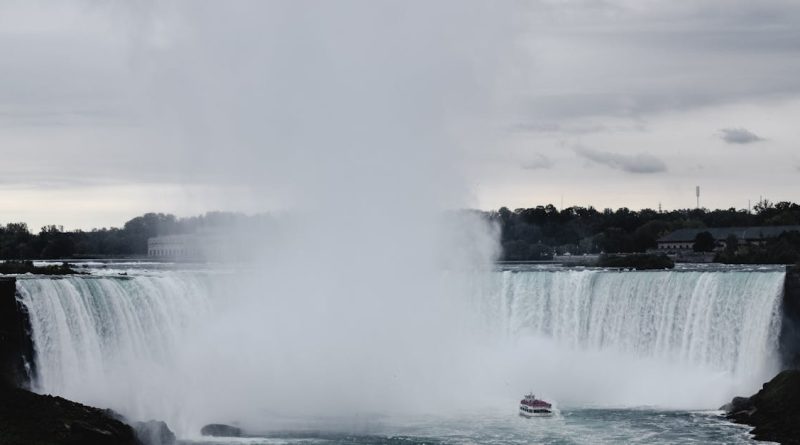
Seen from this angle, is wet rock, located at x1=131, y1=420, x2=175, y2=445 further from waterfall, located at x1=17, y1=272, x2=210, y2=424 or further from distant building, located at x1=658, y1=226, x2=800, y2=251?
distant building, located at x1=658, y1=226, x2=800, y2=251

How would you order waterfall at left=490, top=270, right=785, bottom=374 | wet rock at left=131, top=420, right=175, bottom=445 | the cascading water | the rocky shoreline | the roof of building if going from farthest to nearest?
the roof of building < waterfall at left=490, top=270, right=785, bottom=374 < the cascading water < the rocky shoreline < wet rock at left=131, top=420, right=175, bottom=445

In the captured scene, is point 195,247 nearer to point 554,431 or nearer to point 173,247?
point 173,247

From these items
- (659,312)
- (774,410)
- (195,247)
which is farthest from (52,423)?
(195,247)

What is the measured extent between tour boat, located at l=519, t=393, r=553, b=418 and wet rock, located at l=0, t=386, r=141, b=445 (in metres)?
14.4

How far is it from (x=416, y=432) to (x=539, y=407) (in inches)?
209

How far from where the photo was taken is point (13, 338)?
43.3 meters

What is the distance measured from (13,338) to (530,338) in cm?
2491

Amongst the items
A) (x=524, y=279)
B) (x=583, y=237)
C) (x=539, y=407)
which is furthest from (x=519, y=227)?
(x=539, y=407)

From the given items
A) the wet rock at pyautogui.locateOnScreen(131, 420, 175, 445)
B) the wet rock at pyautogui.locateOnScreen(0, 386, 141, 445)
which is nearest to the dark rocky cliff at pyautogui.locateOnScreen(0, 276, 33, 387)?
the wet rock at pyautogui.locateOnScreen(0, 386, 141, 445)

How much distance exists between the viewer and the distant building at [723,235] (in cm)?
10275

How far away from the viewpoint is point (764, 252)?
83062 millimetres

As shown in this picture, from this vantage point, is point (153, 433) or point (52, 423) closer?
point (52, 423)

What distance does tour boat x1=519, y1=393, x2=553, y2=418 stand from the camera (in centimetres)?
4762

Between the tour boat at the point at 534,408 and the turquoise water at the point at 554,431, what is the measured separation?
364 mm
